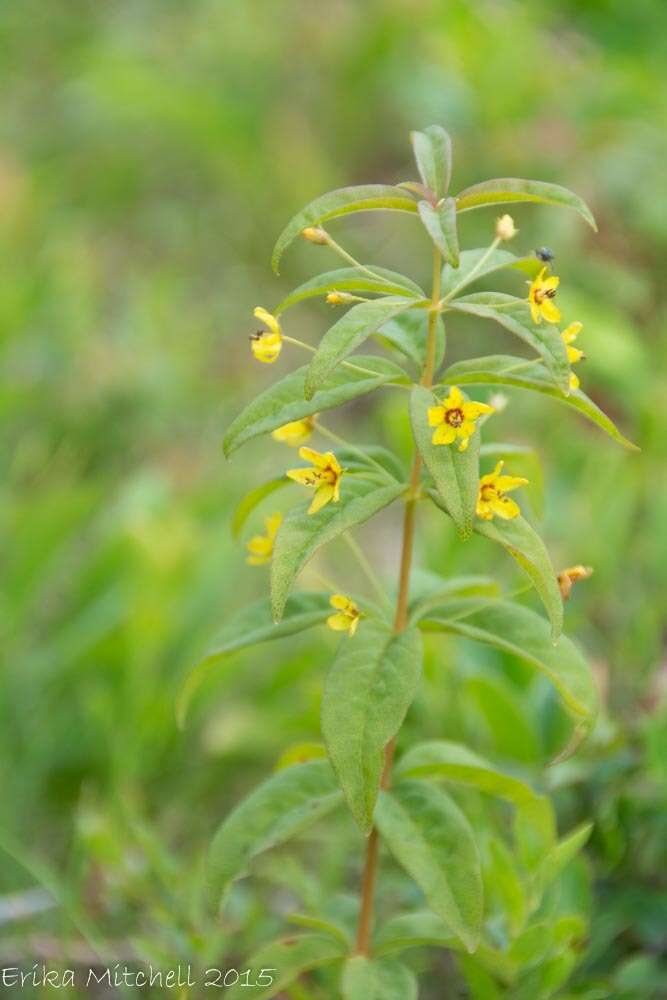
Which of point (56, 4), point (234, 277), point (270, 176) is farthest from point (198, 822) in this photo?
point (56, 4)

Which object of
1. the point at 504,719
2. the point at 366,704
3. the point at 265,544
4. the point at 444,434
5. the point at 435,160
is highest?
the point at 435,160

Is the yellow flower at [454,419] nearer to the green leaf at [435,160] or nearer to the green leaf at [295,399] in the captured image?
the green leaf at [295,399]

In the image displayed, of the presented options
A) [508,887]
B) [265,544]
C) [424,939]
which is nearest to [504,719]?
[508,887]

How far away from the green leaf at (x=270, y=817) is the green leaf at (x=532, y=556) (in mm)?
287

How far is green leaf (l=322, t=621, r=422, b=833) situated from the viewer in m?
0.91

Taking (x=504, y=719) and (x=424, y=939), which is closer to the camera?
(x=424, y=939)

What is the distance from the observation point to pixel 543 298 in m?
0.92

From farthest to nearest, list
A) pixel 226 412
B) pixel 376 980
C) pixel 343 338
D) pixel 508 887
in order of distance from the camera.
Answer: pixel 226 412
pixel 508 887
pixel 376 980
pixel 343 338

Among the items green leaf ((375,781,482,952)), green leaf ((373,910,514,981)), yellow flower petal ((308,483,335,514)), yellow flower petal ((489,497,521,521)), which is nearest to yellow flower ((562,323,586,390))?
yellow flower petal ((489,497,521,521))

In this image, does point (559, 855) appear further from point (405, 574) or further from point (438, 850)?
point (405, 574)

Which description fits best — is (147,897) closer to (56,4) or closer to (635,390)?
(635,390)

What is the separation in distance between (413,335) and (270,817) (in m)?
0.45

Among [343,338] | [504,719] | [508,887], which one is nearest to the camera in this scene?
[343,338]

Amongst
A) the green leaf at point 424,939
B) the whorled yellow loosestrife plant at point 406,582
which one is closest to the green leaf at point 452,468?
the whorled yellow loosestrife plant at point 406,582
